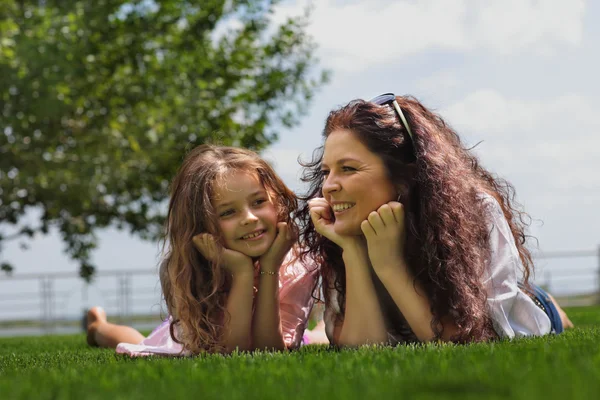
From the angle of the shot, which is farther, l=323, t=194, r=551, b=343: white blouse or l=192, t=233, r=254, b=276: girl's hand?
l=192, t=233, r=254, b=276: girl's hand

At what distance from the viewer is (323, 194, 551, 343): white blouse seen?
391 cm

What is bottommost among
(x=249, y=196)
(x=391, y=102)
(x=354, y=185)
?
(x=249, y=196)

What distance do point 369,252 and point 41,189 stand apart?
10.4 meters

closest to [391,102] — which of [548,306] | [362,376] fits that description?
[548,306]

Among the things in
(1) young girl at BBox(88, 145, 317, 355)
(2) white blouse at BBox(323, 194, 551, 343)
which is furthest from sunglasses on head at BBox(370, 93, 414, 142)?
(1) young girl at BBox(88, 145, 317, 355)

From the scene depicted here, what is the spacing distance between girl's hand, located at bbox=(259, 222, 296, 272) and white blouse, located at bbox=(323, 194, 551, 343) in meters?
0.56

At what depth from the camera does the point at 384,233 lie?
377 centimetres

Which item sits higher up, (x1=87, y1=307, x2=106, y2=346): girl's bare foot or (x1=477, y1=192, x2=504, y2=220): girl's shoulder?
(x1=477, y1=192, x2=504, y2=220): girl's shoulder

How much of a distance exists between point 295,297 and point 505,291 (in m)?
1.39

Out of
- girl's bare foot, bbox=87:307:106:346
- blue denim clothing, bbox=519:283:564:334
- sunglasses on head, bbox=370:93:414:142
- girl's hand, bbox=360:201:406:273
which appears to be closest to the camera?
girl's hand, bbox=360:201:406:273

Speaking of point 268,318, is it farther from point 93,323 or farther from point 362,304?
point 93,323

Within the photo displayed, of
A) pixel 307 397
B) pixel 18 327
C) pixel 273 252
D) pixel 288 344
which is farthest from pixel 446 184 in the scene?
pixel 18 327

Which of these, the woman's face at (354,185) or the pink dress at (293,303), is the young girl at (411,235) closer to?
the woman's face at (354,185)

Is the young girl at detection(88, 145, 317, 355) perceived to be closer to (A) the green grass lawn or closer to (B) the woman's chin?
(B) the woman's chin
